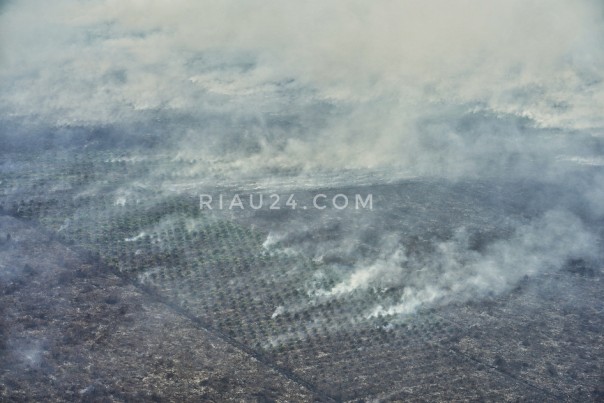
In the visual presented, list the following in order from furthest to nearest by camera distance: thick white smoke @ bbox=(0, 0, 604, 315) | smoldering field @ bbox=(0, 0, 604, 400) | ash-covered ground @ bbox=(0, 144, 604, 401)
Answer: thick white smoke @ bbox=(0, 0, 604, 315), smoldering field @ bbox=(0, 0, 604, 400), ash-covered ground @ bbox=(0, 144, 604, 401)

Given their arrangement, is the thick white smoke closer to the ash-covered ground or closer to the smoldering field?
the smoldering field

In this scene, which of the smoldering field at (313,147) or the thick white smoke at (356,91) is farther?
the thick white smoke at (356,91)

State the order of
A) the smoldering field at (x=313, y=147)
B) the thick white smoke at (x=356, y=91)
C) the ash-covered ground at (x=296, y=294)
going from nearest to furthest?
the ash-covered ground at (x=296, y=294)
the smoldering field at (x=313, y=147)
the thick white smoke at (x=356, y=91)

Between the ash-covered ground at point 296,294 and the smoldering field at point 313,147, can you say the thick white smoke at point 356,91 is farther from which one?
the ash-covered ground at point 296,294

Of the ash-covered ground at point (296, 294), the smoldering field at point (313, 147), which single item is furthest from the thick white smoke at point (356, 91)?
the ash-covered ground at point (296, 294)

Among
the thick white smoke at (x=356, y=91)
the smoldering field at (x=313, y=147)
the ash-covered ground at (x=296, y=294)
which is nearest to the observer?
the ash-covered ground at (x=296, y=294)

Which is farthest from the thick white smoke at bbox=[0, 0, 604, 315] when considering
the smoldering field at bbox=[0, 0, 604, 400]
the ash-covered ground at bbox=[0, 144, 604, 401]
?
the ash-covered ground at bbox=[0, 144, 604, 401]

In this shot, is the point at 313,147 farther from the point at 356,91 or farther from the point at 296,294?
the point at 296,294

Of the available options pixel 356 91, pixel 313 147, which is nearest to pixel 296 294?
pixel 313 147

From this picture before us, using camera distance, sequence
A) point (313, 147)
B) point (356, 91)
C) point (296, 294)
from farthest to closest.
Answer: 1. point (356, 91)
2. point (313, 147)
3. point (296, 294)
